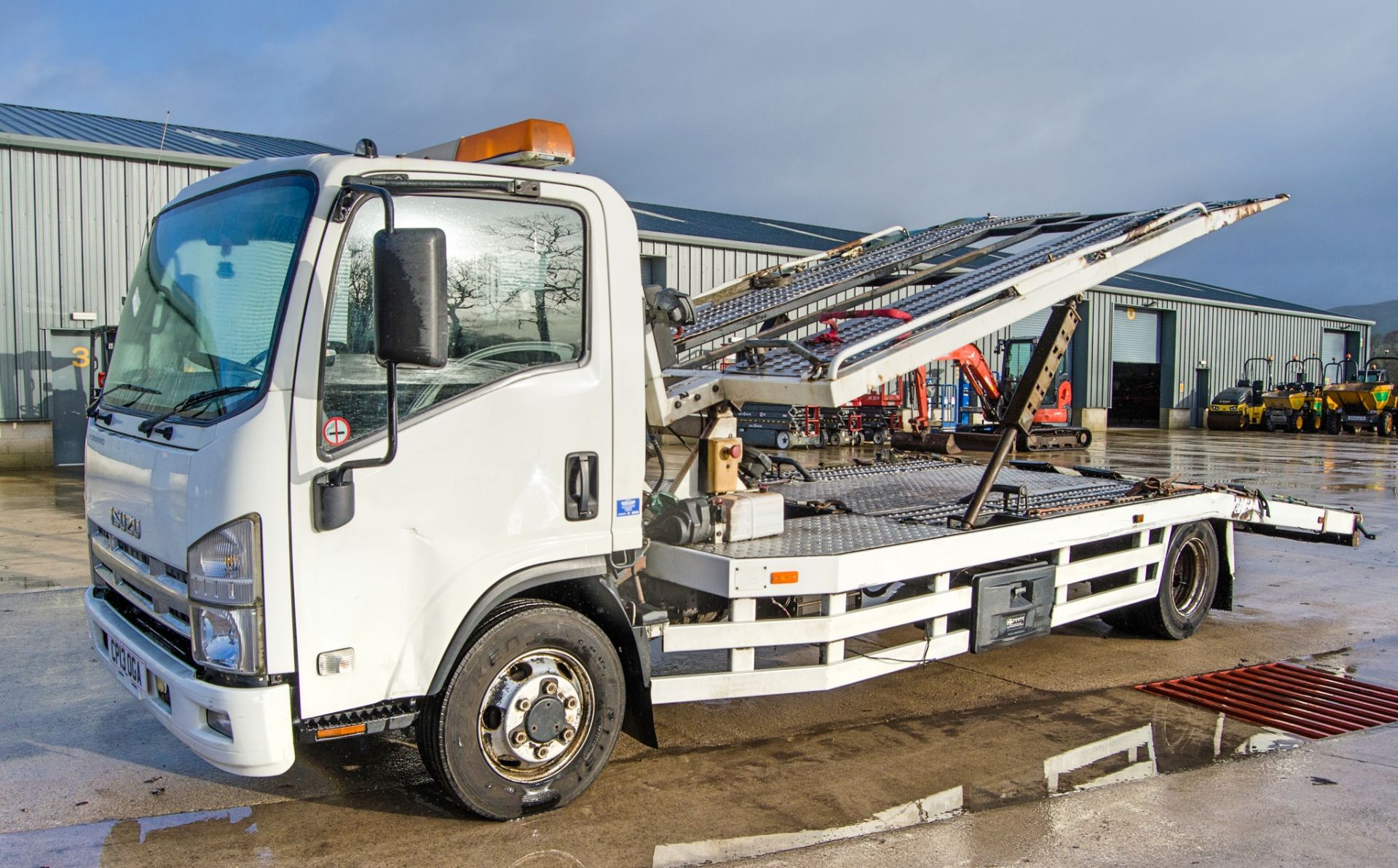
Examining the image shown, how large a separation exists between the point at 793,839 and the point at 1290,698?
3449 millimetres

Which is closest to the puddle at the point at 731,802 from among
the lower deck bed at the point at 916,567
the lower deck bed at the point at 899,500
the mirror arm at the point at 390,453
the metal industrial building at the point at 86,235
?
the lower deck bed at the point at 916,567

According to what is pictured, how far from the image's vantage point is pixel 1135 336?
38.9 m

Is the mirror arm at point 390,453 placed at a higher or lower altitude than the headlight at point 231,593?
higher

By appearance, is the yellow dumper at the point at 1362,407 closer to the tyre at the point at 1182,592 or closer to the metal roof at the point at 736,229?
the metal roof at the point at 736,229

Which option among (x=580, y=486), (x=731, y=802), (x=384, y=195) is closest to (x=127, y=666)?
(x=580, y=486)

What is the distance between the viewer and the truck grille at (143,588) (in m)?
3.44

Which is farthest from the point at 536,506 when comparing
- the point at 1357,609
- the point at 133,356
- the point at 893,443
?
the point at 893,443

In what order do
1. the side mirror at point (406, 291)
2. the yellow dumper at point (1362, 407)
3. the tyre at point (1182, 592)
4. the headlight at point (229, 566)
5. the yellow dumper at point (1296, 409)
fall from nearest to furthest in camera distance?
the side mirror at point (406, 291)
the headlight at point (229, 566)
the tyre at point (1182, 592)
the yellow dumper at point (1362, 407)
the yellow dumper at point (1296, 409)

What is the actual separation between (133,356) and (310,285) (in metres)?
1.27

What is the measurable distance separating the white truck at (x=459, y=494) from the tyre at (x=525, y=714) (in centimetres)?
1

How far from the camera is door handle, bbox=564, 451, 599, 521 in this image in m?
3.88

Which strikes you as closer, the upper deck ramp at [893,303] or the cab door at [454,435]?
the cab door at [454,435]

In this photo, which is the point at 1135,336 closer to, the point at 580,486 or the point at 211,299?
the point at 580,486

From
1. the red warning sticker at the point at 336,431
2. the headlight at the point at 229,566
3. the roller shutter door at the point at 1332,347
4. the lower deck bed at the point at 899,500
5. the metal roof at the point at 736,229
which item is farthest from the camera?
the roller shutter door at the point at 1332,347
